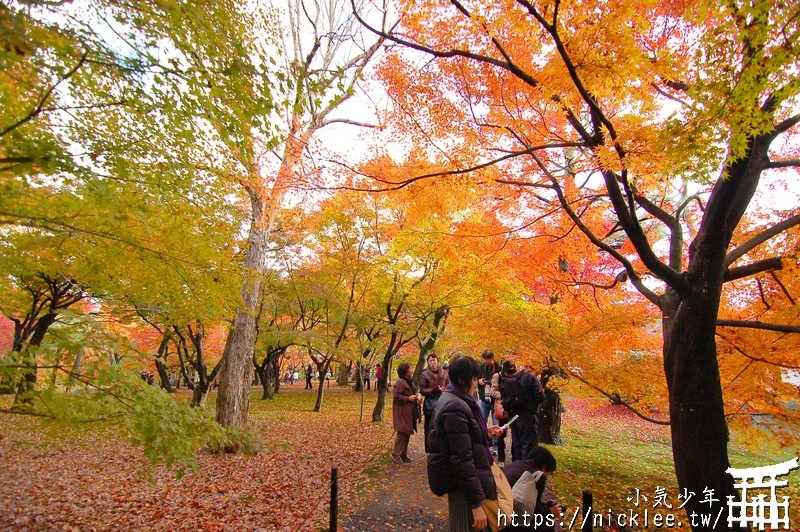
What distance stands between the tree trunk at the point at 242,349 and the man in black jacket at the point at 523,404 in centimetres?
564

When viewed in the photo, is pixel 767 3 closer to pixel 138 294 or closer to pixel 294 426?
pixel 138 294

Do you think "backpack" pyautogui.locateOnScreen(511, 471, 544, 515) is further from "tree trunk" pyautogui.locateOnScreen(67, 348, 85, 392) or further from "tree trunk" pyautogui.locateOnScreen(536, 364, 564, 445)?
"tree trunk" pyautogui.locateOnScreen(536, 364, 564, 445)

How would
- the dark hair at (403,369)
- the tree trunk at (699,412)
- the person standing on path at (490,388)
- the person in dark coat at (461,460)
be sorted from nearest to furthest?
the person in dark coat at (461,460) → the tree trunk at (699,412) → the dark hair at (403,369) → the person standing on path at (490,388)

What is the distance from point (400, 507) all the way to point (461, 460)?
10.5ft

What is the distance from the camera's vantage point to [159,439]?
2932mm

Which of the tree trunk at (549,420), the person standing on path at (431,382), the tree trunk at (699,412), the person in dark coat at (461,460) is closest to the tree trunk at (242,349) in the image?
the person standing on path at (431,382)

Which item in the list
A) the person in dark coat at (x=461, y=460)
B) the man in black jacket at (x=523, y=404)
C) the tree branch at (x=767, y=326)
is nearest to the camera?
the person in dark coat at (x=461, y=460)

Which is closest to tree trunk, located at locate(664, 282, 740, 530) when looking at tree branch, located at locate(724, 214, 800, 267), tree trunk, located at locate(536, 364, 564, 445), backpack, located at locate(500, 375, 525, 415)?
tree branch, located at locate(724, 214, 800, 267)

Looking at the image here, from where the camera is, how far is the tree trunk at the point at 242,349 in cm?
875

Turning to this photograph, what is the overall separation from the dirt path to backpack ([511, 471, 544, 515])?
1.84m

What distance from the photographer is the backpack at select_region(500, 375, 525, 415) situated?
241 inches

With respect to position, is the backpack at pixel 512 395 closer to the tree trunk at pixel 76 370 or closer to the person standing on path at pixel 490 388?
the person standing on path at pixel 490 388

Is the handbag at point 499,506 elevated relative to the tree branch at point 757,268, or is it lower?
lower

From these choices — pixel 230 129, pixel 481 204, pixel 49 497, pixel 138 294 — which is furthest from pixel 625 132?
pixel 49 497
